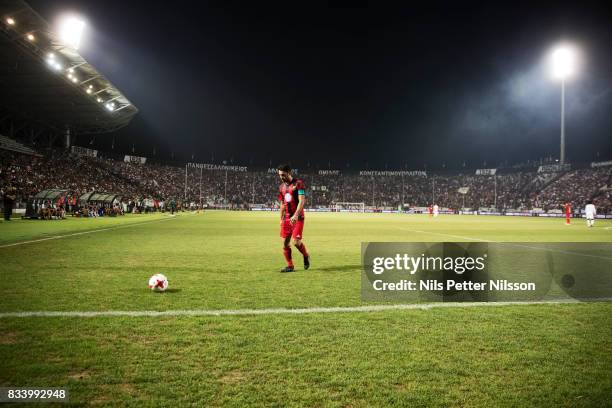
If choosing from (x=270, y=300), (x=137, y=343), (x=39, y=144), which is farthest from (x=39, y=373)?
(x=39, y=144)

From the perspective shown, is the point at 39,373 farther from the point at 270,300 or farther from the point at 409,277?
the point at 409,277

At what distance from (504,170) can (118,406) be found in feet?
339

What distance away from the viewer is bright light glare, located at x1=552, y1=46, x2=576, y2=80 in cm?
4791

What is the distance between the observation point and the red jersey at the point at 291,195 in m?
9.09

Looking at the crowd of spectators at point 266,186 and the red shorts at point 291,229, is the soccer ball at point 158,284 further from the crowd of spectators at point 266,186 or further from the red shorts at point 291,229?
the crowd of spectators at point 266,186

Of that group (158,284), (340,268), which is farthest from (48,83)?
(158,284)

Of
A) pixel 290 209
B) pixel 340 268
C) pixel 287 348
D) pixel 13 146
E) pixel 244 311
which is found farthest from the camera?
pixel 13 146

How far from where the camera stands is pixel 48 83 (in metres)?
39.5

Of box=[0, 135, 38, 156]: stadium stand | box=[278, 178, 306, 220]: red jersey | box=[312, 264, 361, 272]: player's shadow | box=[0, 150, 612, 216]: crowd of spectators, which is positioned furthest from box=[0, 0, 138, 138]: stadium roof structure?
box=[312, 264, 361, 272]: player's shadow

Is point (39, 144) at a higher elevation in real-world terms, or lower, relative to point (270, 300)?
higher

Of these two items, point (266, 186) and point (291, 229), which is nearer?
point (291, 229)

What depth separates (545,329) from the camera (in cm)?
491

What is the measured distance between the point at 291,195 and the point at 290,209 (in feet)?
1.05

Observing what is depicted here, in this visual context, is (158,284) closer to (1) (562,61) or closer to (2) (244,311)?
(2) (244,311)
